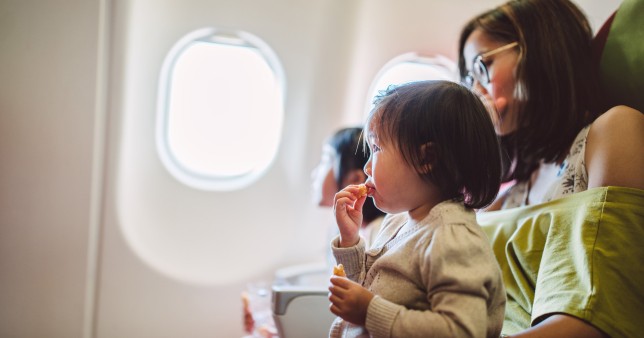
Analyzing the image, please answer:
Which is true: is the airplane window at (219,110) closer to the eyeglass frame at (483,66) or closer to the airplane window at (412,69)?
the airplane window at (412,69)

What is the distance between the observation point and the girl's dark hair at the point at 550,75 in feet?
3.99

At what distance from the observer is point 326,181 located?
1808 millimetres

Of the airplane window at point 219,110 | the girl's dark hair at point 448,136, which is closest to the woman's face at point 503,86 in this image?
the girl's dark hair at point 448,136

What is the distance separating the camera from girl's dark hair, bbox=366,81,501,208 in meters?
0.80

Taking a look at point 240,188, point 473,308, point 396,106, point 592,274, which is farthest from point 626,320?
point 240,188

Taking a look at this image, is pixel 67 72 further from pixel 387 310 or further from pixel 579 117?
pixel 579 117

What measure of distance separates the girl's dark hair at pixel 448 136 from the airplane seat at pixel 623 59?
1.63 feet

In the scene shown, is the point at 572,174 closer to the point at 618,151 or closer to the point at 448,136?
the point at 618,151

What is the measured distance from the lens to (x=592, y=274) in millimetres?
884

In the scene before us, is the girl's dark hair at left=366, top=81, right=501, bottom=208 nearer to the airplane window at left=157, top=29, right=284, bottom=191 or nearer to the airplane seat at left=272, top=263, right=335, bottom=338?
the airplane seat at left=272, top=263, right=335, bottom=338

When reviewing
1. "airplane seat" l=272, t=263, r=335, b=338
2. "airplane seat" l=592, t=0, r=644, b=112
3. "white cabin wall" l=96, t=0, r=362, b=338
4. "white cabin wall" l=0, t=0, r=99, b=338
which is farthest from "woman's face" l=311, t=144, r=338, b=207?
"airplane seat" l=592, t=0, r=644, b=112

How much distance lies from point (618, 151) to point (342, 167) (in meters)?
0.91

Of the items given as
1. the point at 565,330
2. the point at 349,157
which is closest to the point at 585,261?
the point at 565,330

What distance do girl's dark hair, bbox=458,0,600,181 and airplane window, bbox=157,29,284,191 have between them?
33.2 inches
